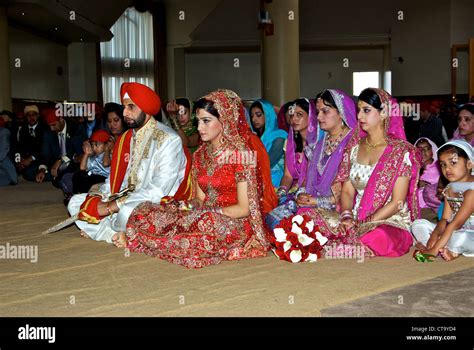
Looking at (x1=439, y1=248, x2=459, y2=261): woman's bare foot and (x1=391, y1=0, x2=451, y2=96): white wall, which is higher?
(x1=391, y1=0, x2=451, y2=96): white wall

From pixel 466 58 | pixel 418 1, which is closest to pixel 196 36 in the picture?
pixel 418 1

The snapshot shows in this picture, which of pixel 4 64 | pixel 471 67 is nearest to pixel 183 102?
pixel 4 64

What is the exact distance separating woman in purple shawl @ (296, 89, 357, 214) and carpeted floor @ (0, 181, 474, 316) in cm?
60

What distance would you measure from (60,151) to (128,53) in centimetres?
919

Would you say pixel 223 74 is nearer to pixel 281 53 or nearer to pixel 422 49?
pixel 422 49

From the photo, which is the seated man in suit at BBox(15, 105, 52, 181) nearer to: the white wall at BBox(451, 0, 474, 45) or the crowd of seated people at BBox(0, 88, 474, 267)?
the crowd of seated people at BBox(0, 88, 474, 267)

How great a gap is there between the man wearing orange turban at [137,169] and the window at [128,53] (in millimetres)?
12359

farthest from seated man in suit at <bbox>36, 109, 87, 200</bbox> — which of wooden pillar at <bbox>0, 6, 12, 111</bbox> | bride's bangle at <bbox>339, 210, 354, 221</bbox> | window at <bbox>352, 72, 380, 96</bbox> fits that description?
window at <bbox>352, 72, 380, 96</bbox>

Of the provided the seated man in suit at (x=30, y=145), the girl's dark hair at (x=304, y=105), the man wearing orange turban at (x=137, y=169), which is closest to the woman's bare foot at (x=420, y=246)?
the girl's dark hair at (x=304, y=105)

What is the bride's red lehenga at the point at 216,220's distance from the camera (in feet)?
11.8

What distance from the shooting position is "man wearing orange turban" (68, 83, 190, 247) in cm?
418

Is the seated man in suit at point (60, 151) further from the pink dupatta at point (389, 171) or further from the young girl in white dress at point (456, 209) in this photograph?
the young girl in white dress at point (456, 209)

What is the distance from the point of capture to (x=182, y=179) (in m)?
4.56
